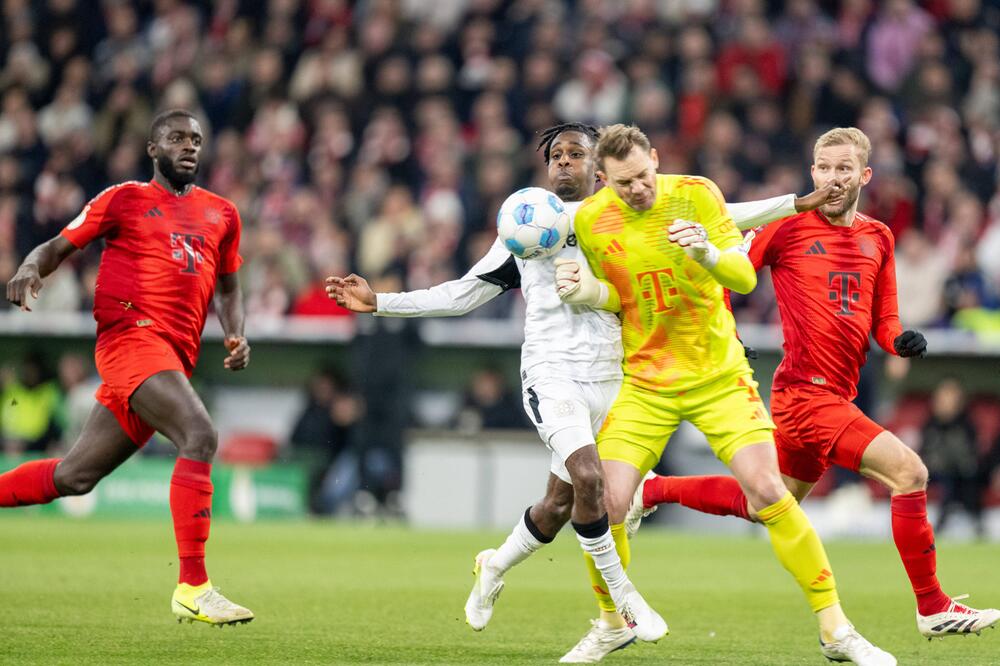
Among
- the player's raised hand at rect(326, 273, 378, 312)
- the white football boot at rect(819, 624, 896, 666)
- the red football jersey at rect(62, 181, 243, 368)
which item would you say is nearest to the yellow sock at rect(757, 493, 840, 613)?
the white football boot at rect(819, 624, 896, 666)

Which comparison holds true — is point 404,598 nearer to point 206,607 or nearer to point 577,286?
point 206,607

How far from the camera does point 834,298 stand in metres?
8.03

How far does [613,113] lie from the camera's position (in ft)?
60.3

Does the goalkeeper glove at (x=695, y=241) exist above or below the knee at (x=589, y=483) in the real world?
above

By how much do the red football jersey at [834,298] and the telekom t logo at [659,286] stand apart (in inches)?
40.9

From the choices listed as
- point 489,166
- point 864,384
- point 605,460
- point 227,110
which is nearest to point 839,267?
point 605,460

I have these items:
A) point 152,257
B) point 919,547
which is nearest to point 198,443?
point 152,257

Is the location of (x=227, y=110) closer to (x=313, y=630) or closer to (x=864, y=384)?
(x=864, y=384)

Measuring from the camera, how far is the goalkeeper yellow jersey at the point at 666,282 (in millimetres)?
7305

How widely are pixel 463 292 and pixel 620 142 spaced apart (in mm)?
1236

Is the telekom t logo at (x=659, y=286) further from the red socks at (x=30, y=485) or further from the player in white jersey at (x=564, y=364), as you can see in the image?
the red socks at (x=30, y=485)

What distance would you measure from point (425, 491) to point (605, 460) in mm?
9487

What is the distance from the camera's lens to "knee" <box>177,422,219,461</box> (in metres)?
8.03

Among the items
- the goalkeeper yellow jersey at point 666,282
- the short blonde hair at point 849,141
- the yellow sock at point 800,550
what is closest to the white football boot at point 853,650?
the yellow sock at point 800,550
